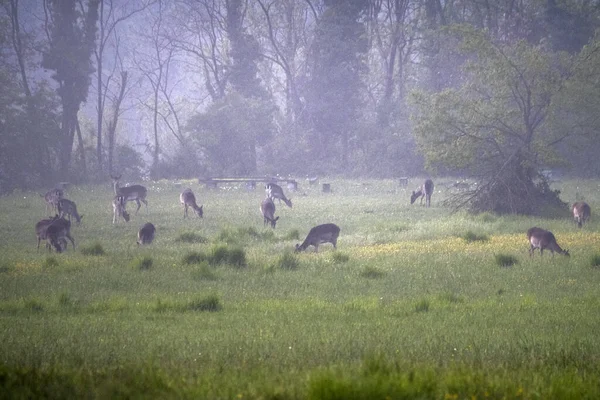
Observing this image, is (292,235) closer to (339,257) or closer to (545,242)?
(339,257)

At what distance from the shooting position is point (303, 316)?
12906 mm

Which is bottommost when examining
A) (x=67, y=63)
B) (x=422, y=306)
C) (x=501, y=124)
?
(x=422, y=306)

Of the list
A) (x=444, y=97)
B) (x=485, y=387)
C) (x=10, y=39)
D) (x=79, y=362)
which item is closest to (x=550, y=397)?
(x=485, y=387)

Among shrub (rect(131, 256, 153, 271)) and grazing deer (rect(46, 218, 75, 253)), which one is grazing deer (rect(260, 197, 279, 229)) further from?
shrub (rect(131, 256, 153, 271))

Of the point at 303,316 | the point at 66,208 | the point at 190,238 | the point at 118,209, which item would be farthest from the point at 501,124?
the point at 303,316

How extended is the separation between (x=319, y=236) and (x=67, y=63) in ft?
123

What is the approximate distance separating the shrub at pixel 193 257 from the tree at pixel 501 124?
1626 cm

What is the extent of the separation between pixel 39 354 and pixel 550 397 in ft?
18.7

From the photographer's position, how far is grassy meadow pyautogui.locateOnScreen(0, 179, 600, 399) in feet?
25.3

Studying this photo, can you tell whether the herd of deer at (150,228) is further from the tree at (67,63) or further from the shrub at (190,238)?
the tree at (67,63)

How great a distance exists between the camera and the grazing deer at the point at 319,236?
22.5m

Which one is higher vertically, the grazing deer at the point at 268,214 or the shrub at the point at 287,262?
the grazing deer at the point at 268,214

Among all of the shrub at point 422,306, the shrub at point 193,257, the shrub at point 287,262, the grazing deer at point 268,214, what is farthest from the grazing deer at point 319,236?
the shrub at point 422,306

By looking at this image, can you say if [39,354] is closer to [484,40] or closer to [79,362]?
[79,362]
